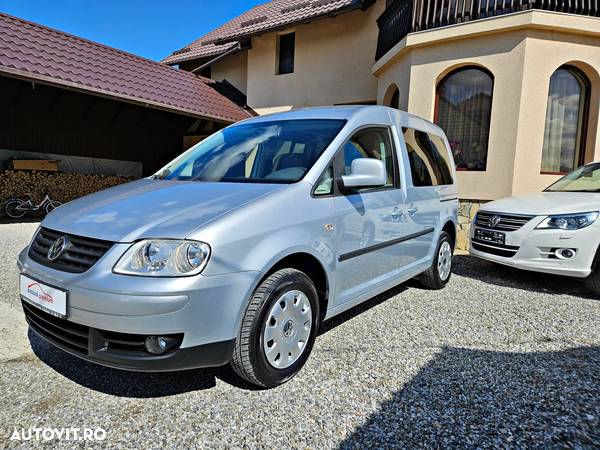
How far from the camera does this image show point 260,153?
10.7 feet

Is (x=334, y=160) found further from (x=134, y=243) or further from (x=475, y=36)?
(x=475, y=36)

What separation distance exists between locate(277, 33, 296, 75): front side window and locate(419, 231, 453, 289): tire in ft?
32.8

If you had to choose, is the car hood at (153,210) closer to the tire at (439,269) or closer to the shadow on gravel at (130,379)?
the shadow on gravel at (130,379)

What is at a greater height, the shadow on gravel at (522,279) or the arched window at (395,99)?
the arched window at (395,99)

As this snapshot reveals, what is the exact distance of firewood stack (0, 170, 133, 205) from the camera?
970cm

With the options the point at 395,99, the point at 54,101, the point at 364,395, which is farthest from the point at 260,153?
the point at 54,101

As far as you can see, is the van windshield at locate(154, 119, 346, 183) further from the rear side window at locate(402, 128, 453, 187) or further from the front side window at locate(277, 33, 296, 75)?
the front side window at locate(277, 33, 296, 75)

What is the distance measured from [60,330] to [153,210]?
33.3 inches

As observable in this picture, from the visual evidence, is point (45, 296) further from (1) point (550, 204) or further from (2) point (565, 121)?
(2) point (565, 121)

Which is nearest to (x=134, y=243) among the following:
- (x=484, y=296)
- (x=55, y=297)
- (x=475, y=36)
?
(x=55, y=297)

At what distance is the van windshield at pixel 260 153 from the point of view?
291 cm

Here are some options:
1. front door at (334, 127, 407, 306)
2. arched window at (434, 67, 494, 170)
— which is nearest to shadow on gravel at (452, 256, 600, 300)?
front door at (334, 127, 407, 306)

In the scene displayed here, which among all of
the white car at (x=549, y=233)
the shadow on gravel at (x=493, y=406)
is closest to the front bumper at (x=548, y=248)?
the white car at (x=549, y=233)

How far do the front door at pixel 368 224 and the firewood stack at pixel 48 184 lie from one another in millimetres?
9782
